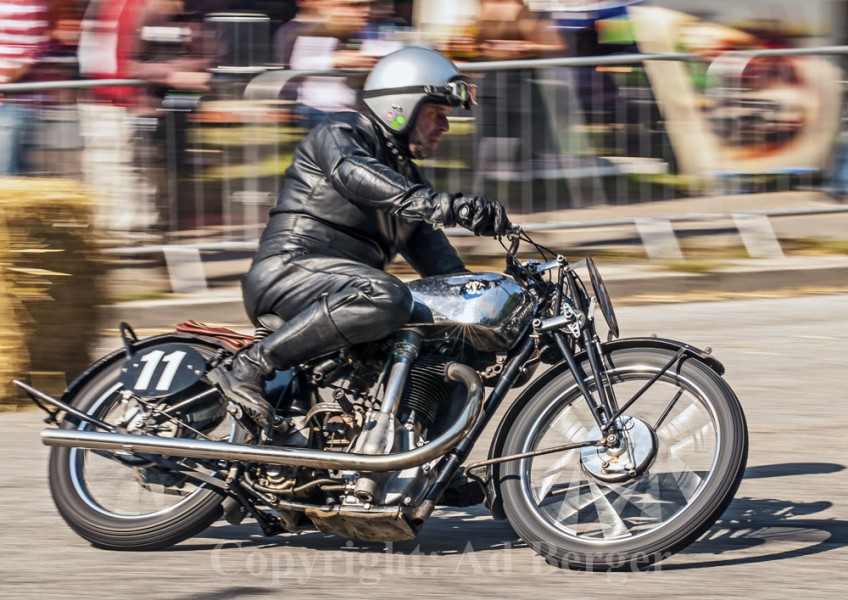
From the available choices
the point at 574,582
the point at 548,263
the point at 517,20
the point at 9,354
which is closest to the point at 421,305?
the point at 548,263

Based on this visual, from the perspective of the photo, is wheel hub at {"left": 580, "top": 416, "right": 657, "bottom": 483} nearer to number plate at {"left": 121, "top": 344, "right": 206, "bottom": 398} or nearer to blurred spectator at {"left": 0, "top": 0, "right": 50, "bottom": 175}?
number plate at {"left": 121, "top": 344, "right": 206, "bottom": 398}

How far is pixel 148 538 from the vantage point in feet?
16.1

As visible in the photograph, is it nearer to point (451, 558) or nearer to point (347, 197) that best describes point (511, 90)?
point (347, 197)

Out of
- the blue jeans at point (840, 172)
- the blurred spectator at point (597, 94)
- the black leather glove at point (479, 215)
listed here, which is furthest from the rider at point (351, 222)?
the blue jeans at point (840, 172)

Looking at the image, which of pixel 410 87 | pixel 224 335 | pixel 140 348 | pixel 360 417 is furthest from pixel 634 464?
pixel 140 348

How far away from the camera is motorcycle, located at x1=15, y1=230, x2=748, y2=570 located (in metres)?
4.55

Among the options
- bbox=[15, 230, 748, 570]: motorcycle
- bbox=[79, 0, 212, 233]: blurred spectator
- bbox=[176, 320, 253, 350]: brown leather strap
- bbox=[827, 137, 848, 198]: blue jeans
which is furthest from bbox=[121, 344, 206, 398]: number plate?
bbox=[827, 137, 848, 198]: blue jeans

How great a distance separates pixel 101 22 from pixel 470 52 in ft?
8.23

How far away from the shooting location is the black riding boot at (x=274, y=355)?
4594mm

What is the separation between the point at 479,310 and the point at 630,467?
0.69 m

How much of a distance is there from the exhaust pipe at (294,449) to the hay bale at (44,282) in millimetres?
2421

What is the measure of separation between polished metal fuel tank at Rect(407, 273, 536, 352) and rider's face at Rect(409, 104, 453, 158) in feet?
1.60

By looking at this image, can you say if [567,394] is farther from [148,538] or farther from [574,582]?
[148,538]

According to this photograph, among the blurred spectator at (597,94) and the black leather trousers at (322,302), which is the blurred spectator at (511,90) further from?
the black leather trousers at (322,302)
